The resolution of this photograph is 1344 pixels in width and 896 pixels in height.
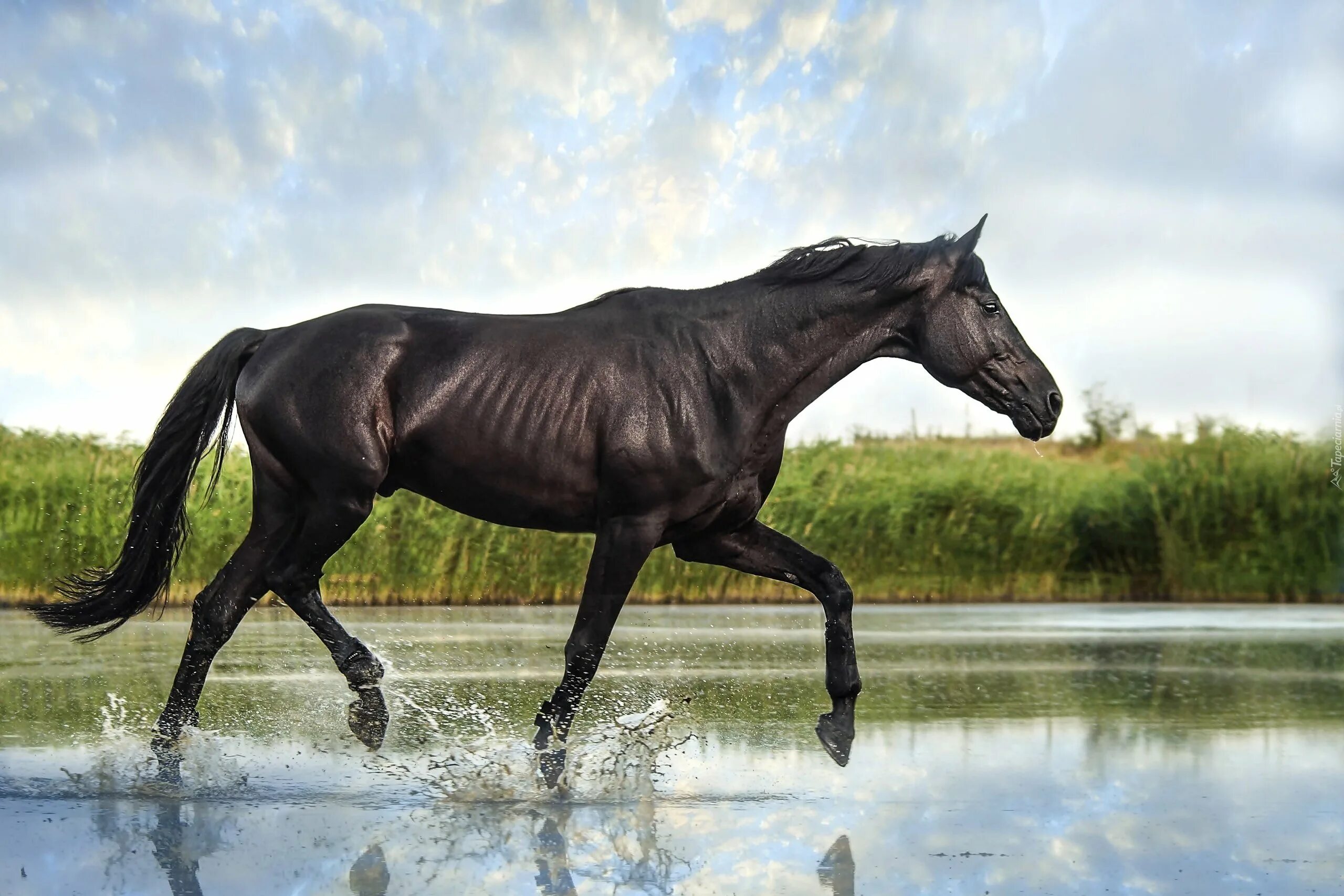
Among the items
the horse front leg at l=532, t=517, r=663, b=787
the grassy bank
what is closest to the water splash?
the horse front leg at l=532, t=517, r=663, b=787

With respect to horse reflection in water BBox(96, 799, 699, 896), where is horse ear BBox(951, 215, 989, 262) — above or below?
above

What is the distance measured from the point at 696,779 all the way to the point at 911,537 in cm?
730

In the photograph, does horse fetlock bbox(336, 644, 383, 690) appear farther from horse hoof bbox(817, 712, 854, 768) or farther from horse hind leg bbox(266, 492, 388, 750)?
horse hoof bbox(817, 712, 854, 768)

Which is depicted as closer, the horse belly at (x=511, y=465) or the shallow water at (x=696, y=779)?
the shallow water at (x=696, y=779)

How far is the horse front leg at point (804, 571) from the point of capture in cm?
496

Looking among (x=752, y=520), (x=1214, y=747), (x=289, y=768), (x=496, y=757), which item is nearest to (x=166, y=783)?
(x=289, y=768)

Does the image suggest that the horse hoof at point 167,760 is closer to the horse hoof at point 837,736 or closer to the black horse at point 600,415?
the black horse at point 600,415

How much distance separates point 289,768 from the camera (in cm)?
491

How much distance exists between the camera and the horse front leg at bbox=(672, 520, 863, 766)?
4957mm

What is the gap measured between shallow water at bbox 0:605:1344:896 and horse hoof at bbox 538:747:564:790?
0.16 feet

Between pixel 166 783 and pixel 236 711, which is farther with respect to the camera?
pixel 236 711

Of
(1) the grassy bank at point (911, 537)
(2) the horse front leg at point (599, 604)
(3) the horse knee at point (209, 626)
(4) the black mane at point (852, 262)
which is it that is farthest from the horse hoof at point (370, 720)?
(1) the grassy bank at point (911, 537)

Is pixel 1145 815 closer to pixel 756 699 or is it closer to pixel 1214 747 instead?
pixel 1214 747

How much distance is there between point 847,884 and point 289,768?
7.50 ft
